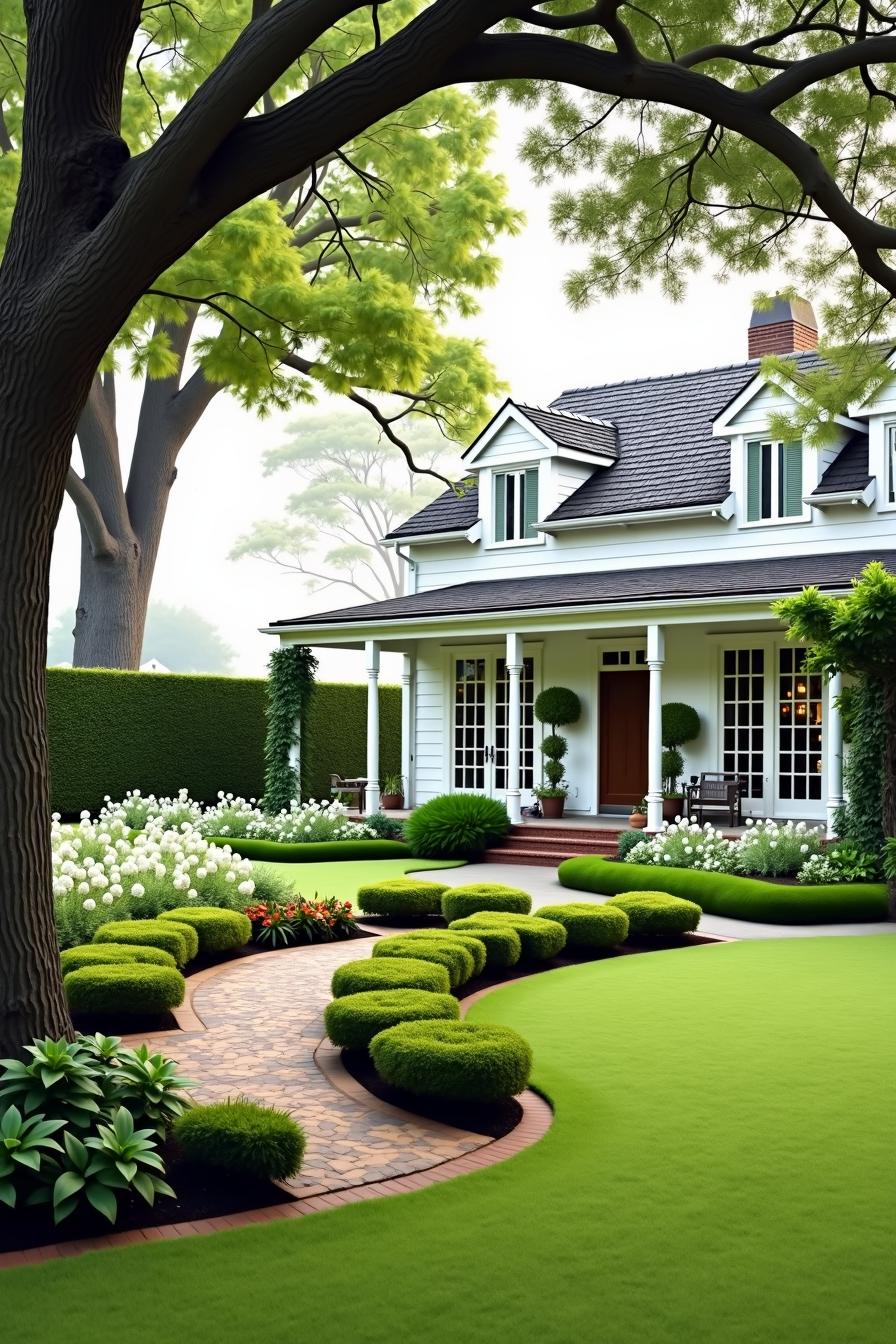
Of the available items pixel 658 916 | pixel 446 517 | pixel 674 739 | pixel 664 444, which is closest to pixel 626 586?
pixel 674 739

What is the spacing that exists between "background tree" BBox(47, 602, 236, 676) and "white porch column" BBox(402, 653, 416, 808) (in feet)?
163

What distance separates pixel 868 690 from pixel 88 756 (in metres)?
13.2

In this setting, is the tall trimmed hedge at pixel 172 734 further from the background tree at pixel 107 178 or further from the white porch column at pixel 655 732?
the background tree at pixel 107 178

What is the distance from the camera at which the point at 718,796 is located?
19156 mm

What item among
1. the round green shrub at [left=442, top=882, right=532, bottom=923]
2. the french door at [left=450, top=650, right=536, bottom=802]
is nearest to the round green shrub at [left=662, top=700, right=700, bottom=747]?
the french door at [left=450, top=650, right=536, bottom=802]

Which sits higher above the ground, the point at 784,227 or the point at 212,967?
the point at 784,227

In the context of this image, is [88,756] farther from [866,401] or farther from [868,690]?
[866,401]

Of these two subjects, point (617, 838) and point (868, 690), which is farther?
point (617, 838)

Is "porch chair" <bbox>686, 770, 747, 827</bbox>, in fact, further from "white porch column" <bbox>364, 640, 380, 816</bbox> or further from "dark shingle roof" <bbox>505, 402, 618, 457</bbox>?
"dark shingle roof" <bbox>505, 402, 618, 457</bbox>

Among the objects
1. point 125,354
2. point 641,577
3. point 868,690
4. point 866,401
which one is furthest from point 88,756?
point 866,401

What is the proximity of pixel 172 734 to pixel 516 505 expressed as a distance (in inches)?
294

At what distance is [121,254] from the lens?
5.20m

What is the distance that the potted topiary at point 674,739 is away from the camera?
2013 cm

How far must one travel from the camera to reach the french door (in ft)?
75.7
